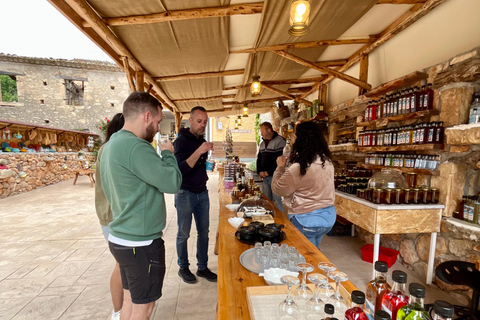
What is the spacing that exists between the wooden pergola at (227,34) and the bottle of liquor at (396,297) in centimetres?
270

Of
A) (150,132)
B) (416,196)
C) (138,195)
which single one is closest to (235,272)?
(138,195)

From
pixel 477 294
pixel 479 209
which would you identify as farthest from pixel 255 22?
pixel 477 294

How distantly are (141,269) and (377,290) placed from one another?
1337 mm

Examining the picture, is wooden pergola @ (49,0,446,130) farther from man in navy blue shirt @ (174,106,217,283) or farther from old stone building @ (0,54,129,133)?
old stone building @ (0,54,129,133)

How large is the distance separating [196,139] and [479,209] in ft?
10.2

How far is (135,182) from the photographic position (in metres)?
1.50

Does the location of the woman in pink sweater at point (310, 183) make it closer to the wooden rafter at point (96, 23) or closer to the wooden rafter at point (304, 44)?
the wooden rafter at point (304, 44)

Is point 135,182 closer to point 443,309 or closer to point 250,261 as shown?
point 250,261

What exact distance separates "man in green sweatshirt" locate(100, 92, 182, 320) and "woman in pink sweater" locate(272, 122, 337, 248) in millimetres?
1054

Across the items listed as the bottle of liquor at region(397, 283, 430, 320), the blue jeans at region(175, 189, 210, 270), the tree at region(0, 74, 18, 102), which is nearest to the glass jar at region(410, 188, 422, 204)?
the blue jeans at region(175, 189, 210, 270)

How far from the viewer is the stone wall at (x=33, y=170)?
26.9 ft

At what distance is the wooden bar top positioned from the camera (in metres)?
1.08

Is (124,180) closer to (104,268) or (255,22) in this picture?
(104,268)

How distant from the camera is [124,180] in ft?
4.86
